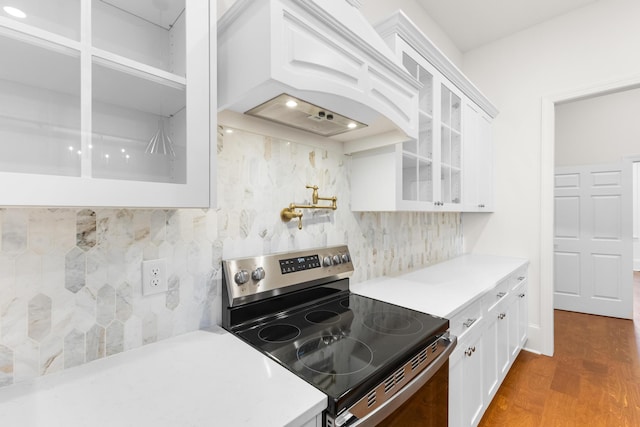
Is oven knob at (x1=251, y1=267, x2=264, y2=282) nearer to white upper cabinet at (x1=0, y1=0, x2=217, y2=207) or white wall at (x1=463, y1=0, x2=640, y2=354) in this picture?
white upper cabinet at (x1=0, y1=0, x2=217, y2=207)

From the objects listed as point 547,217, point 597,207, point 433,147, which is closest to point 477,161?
point 547,217

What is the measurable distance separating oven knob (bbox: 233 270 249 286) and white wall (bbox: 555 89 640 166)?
4759 millimetres

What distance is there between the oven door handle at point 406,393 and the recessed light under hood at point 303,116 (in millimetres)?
954

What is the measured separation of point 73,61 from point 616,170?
5.09m

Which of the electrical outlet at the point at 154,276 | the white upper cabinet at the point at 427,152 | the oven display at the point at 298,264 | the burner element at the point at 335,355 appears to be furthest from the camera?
the white upper cabinet at the point at 427,152

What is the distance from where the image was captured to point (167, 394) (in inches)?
28.1

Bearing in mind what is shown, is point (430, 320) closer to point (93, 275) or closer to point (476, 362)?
point (476, 362)

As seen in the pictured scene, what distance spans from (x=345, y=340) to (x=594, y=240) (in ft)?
14.1

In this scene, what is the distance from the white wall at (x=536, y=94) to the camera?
7.85ft

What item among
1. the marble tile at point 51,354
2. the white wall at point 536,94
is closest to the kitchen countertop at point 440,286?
the white wall at point 536,94

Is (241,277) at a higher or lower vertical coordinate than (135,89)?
lower

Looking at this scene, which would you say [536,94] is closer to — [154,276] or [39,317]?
[154,276]

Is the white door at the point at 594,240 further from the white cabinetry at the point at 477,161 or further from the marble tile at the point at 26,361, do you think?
the marble tile at the point at 26,361

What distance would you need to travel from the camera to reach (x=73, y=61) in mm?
642
